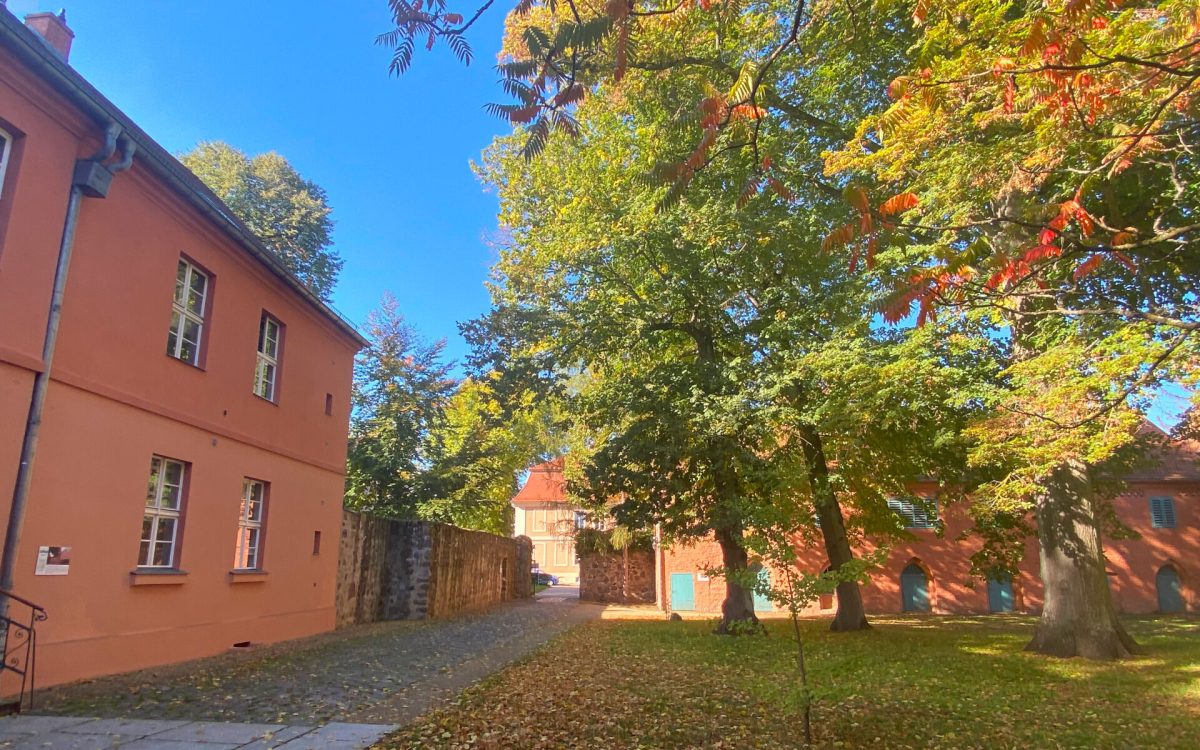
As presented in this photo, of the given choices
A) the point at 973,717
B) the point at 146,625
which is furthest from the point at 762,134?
the point at 146,625

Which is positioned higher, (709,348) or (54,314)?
(709,348)

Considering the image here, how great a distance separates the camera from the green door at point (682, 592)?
2502 centimetres

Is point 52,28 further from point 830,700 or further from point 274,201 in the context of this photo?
point 274,201

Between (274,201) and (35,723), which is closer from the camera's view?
(35,723)

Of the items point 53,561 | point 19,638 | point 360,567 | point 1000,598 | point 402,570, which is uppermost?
point 53,561

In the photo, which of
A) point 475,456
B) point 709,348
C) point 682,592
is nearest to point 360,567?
point 475,456

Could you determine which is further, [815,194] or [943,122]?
[815,194]

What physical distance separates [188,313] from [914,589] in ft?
79.9

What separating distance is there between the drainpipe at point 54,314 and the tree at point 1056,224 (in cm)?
815

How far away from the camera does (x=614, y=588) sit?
30.4 m

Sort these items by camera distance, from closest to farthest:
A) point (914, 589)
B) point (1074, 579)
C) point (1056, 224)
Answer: point (1056, 224) → point (1074, 579) → point (914, 589)

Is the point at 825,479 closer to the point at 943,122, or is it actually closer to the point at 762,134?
the point at 762,134

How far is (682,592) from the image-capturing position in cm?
2525

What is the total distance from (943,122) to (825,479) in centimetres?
919
